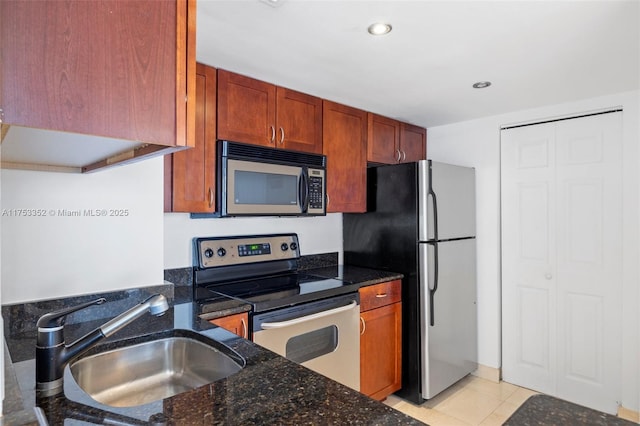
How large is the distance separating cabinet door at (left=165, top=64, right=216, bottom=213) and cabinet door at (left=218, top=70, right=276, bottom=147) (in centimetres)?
6

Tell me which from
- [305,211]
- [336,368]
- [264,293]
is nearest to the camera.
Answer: [264,293]

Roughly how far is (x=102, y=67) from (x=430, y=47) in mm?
1546

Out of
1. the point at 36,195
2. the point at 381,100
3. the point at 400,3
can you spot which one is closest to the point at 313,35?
the point at 400,3

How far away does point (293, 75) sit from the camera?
2.21 metres

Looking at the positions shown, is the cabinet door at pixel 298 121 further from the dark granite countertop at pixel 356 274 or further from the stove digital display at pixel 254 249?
the dark granite countertop at pixel 356 274

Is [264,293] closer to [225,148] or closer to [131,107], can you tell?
[225,148]

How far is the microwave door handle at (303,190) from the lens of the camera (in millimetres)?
2443

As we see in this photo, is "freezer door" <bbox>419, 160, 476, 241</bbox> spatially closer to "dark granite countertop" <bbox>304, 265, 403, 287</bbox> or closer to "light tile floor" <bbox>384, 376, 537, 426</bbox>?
"dark granite countertop" <bbox>304, 265, 403, 287</bbox>

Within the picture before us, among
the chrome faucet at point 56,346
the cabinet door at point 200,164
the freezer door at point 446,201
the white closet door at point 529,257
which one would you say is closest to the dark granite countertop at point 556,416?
the chrome faucet at point 56,346

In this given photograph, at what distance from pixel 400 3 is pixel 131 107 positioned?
1142mm

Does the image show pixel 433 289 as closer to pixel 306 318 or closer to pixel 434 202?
pixel 434 202

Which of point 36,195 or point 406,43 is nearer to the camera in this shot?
point 36,195

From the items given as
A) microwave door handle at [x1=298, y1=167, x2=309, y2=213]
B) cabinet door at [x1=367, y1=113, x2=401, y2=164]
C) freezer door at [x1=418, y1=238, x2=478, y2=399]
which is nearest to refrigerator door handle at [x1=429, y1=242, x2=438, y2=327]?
freezer door at [x1=418, y1=238, x2=478, y2=399]

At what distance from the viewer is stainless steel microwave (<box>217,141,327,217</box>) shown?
2.11m
